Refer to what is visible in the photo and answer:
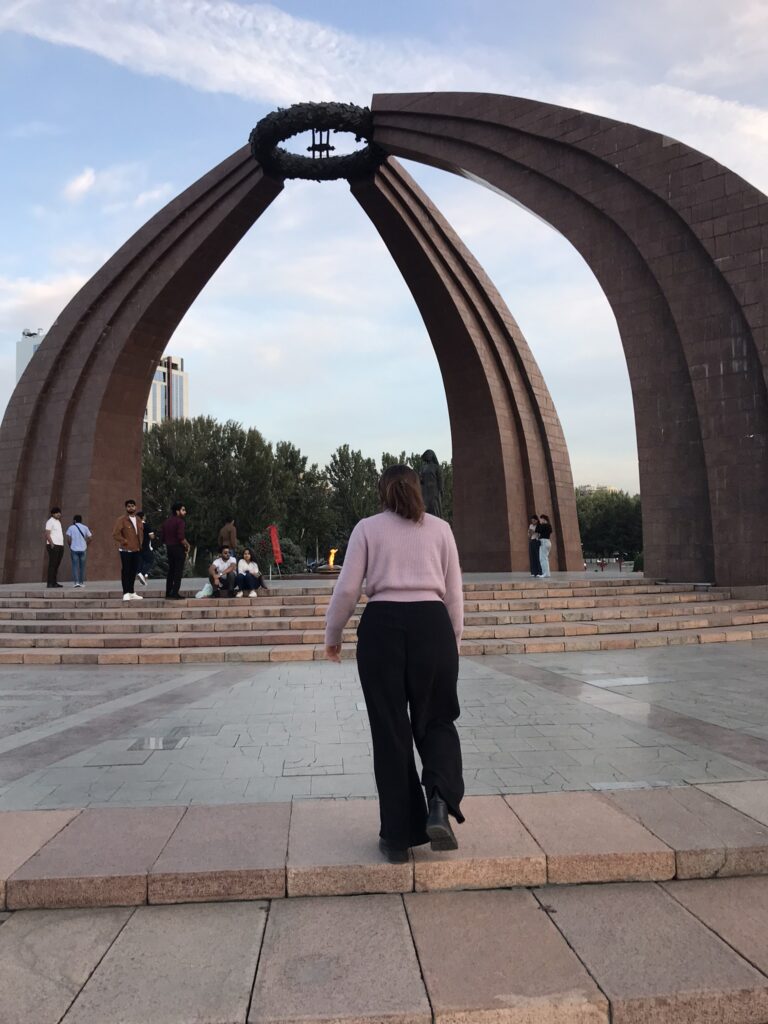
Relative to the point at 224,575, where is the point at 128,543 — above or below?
above

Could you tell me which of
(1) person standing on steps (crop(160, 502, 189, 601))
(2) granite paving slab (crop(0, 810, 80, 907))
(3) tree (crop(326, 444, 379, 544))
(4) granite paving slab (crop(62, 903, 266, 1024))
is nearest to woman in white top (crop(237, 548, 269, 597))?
(1) person standing on steps (crop(160, 502, 189, 601))

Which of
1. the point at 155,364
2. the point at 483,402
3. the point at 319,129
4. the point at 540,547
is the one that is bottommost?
the point at 540,547

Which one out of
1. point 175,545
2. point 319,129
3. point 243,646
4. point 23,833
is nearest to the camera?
point 23,833

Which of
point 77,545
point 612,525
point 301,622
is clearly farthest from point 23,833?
point 612,525

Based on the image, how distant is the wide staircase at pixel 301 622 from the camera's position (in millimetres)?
9148

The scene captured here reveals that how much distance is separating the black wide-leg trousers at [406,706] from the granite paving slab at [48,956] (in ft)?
3.39

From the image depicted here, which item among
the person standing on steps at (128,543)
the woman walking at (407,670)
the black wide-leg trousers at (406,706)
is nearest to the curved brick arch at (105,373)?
the person standing on steps at (128,543)

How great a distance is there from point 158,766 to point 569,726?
8.61ft

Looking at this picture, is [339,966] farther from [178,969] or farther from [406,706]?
[406,706]

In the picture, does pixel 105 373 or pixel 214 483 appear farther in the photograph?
pixel 214 483

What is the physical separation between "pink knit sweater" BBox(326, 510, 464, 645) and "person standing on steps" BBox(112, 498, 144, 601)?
9147mm

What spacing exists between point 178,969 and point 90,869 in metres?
0.69

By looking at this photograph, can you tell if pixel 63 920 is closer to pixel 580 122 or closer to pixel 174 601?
pixel 174 601

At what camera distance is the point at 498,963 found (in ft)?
7.63
